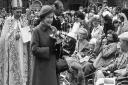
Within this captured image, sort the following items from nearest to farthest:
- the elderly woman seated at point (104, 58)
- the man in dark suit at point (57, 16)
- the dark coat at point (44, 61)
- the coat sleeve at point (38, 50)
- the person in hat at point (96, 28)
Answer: the coat sleeve at point (38, 50), the dark coat at point (44, 61), the elderly woman seated at point (104, 58), the man in dark suit at point (57, 16), the person in hat at point (96, 28)

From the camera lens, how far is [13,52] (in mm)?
8469

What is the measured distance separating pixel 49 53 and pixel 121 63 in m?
1.35

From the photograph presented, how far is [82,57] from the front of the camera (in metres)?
8.69

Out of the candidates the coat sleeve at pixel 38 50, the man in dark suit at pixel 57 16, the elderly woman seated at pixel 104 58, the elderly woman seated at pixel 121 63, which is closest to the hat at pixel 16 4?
the man in dark suit at pixel 57 16

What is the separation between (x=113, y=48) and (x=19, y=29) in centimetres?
201

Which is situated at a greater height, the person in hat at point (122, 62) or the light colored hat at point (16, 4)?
the light colored hat at point (16, 4)

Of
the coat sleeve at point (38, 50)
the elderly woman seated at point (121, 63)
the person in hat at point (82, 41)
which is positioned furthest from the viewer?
the person in hat at point (82, 41)

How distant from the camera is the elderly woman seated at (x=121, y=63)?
6507mm

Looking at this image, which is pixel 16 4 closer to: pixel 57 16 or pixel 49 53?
pixel 57 16

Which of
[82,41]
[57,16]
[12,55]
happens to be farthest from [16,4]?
[82,41]

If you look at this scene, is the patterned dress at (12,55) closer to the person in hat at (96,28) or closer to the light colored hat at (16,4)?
the light colored hat at (16,4)

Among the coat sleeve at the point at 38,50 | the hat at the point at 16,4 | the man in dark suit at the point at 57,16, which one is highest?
the hat at the point at 16,4

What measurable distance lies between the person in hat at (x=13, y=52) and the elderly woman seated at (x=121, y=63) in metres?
2.02

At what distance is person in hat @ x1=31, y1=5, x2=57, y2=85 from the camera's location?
6250mm
